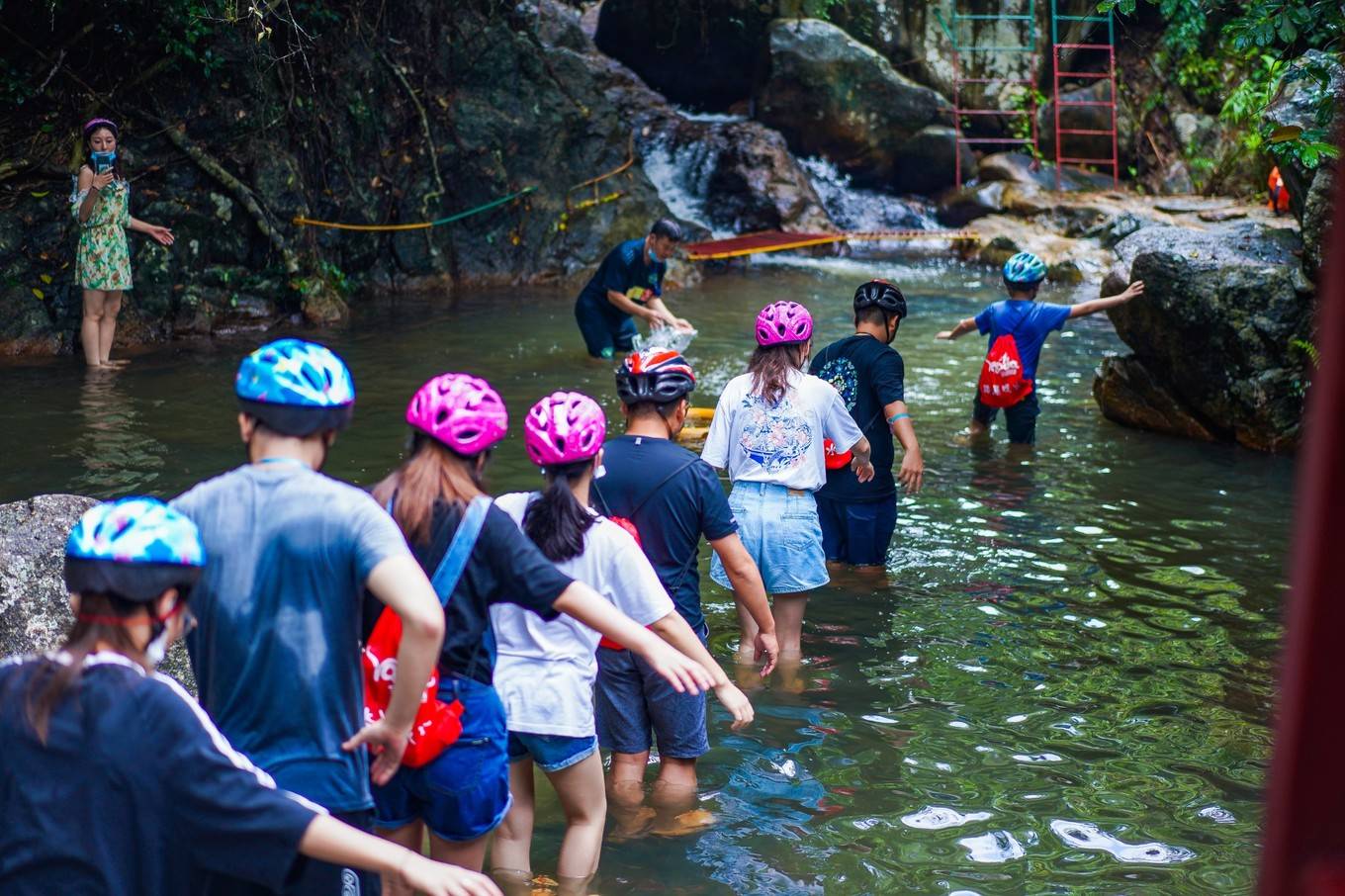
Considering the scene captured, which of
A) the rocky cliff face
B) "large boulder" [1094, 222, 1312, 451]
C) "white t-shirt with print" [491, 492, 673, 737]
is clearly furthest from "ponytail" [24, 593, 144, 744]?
the rocky cliff face

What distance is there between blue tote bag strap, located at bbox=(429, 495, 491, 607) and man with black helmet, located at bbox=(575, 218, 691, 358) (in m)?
8.06

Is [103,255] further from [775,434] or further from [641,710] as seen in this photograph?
[641,710]

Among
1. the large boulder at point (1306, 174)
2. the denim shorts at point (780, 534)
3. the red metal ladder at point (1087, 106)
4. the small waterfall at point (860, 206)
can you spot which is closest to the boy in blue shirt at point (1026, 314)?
the large boulder at point (1306, 174)

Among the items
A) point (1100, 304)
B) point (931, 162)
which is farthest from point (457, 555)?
point (931, 162)

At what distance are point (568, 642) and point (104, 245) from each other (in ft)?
32.1

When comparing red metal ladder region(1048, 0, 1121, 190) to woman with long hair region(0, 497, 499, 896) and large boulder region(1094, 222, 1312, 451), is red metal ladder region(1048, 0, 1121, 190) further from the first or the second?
woman with long hair region(0, 497, 499, 896)

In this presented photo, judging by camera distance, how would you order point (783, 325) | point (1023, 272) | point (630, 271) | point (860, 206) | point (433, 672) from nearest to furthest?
point (433, 672) < point (783, 325) < point (1023, 272) < point (630, 271) < point (860, 206)

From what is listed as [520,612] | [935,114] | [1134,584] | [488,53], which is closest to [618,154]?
[488,53]

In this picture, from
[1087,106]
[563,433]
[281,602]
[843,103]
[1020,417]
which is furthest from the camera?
[1087,106]

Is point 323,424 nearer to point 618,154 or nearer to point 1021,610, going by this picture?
point 1021,610

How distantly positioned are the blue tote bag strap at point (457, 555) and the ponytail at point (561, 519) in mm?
641

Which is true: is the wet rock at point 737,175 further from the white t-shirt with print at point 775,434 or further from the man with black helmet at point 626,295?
the white t-shirt with print at point 775,434

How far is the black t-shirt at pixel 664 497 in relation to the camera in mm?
4891

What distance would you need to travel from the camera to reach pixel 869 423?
736cm
